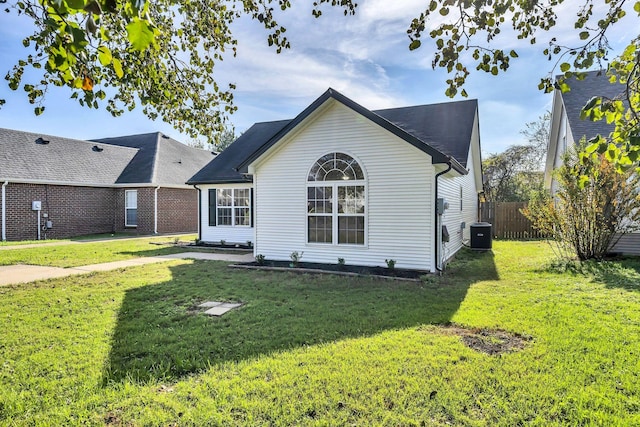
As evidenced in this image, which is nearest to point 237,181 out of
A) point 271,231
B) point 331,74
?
point 271,231

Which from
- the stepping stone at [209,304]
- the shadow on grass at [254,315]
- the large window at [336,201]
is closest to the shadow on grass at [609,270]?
the shadow on grass at [254,315]

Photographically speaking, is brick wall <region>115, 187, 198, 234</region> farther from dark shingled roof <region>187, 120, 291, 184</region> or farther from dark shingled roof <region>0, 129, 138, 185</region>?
dark shingled roof <region>187, 120, 291, 184</region>

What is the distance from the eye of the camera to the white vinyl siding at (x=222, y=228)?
14727 millimetres

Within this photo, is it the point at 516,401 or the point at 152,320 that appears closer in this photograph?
the point at 516,401

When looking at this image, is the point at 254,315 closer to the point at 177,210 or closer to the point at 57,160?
the point at 177,210

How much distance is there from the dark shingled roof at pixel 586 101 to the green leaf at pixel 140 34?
48.1 ft

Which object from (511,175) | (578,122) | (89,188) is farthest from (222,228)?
(511,175)

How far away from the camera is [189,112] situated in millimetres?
4848

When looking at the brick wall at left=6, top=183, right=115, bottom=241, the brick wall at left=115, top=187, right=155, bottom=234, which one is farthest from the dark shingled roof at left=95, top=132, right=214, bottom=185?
the brick wall at left=6, top=183, right=115, bottom=241

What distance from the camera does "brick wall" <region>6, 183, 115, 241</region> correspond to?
1677 cm

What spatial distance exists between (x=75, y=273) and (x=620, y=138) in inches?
422

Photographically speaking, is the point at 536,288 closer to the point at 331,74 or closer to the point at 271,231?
the point at 271,231

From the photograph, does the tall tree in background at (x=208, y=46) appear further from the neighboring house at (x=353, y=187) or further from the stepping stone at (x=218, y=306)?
the neighboring house at (x=353, y=187)

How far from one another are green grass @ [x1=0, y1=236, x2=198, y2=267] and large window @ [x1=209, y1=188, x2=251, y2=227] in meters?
1.87
